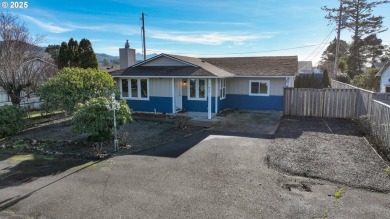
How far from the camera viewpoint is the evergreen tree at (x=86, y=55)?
878 inches

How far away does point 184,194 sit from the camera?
18.7ft

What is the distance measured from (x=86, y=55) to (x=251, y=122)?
641 inches

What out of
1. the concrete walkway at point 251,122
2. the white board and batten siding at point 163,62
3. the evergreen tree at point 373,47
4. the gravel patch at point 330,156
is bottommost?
the gravel patch at point 330,156

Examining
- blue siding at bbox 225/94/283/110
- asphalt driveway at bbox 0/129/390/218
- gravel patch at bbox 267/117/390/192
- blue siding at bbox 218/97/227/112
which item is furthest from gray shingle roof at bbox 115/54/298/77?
asphalt driveway at bbox 0/129/390/218

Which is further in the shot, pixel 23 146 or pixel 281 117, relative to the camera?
pixel 281 117

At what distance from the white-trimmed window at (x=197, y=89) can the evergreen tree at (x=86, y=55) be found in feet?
36.7

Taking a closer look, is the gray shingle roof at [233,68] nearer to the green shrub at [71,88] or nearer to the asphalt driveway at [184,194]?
the green shrub at [71,88]

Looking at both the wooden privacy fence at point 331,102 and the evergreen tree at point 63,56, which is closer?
the wooden privacy fence at point 331,102

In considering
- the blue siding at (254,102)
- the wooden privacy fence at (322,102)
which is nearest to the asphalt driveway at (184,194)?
the wooden privacy fence at (322,102)

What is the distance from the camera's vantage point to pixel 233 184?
6.21 meters

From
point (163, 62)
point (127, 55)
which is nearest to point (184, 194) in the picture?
point (163, 62)

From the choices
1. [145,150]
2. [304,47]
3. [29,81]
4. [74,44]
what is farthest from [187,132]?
[304,47]

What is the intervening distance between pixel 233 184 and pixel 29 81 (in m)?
14.8

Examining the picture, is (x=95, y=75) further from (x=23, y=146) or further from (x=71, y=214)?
(x=71, y=214)
